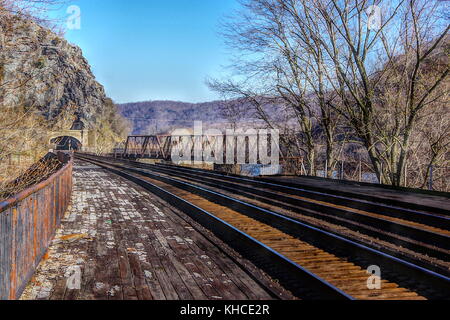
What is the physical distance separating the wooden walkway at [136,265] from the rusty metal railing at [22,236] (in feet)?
0.60

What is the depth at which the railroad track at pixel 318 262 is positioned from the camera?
13.6 feet

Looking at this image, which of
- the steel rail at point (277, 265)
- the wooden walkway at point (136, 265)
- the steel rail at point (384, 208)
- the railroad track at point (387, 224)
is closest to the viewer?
the steel rail at point (277, 265)

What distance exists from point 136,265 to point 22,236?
5.00 feet

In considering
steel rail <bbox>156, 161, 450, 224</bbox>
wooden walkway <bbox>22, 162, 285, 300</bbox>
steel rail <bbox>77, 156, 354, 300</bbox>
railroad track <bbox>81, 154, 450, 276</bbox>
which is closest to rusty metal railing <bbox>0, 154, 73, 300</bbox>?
wooden walkway <bbox>22, 162, 285, 300</bbox>

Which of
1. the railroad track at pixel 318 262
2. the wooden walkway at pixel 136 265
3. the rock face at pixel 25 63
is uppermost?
the rock face at pixel 25 63

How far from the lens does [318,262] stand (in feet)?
17.3

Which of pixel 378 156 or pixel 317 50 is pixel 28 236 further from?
pixel 317 50

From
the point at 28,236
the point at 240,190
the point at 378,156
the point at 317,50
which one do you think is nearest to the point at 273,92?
the point at 317,50

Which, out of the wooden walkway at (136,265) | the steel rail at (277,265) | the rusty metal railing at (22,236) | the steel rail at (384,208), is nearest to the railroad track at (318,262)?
the steel rail at (277,265)

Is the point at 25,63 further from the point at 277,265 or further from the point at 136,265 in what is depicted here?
the point at 277,265

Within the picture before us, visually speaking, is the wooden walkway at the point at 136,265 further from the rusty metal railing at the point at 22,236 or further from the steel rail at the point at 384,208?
the steel rail at the point at 384,208
